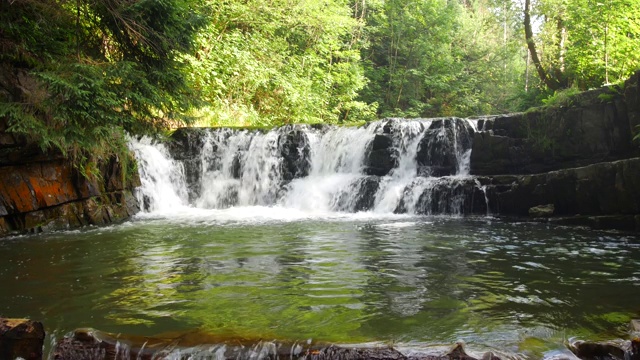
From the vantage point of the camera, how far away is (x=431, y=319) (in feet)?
14.5

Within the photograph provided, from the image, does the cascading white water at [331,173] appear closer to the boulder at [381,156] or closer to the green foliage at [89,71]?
the boulder at [381,156]

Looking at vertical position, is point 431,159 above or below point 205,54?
below

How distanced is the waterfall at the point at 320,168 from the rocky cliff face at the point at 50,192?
152 centimetres

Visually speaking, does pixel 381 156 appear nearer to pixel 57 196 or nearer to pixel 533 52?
pixel 533 52

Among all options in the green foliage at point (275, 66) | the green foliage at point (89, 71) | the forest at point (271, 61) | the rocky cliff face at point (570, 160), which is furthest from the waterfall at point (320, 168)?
the green foliage at point (89, 71)

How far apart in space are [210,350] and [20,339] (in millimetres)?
1507

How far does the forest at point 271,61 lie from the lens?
360 inches

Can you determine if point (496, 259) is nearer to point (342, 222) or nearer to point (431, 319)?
point (431, 319)

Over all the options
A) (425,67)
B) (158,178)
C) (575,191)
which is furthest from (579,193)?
(425,67)

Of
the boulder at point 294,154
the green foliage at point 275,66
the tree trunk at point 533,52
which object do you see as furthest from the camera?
the green foliage at point 275,66

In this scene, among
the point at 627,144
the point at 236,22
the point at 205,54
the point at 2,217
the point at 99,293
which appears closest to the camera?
the point at 99,293

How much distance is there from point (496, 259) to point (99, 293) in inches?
227

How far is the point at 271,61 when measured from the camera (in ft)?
72.9

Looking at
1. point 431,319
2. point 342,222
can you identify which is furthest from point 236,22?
point 431,319
